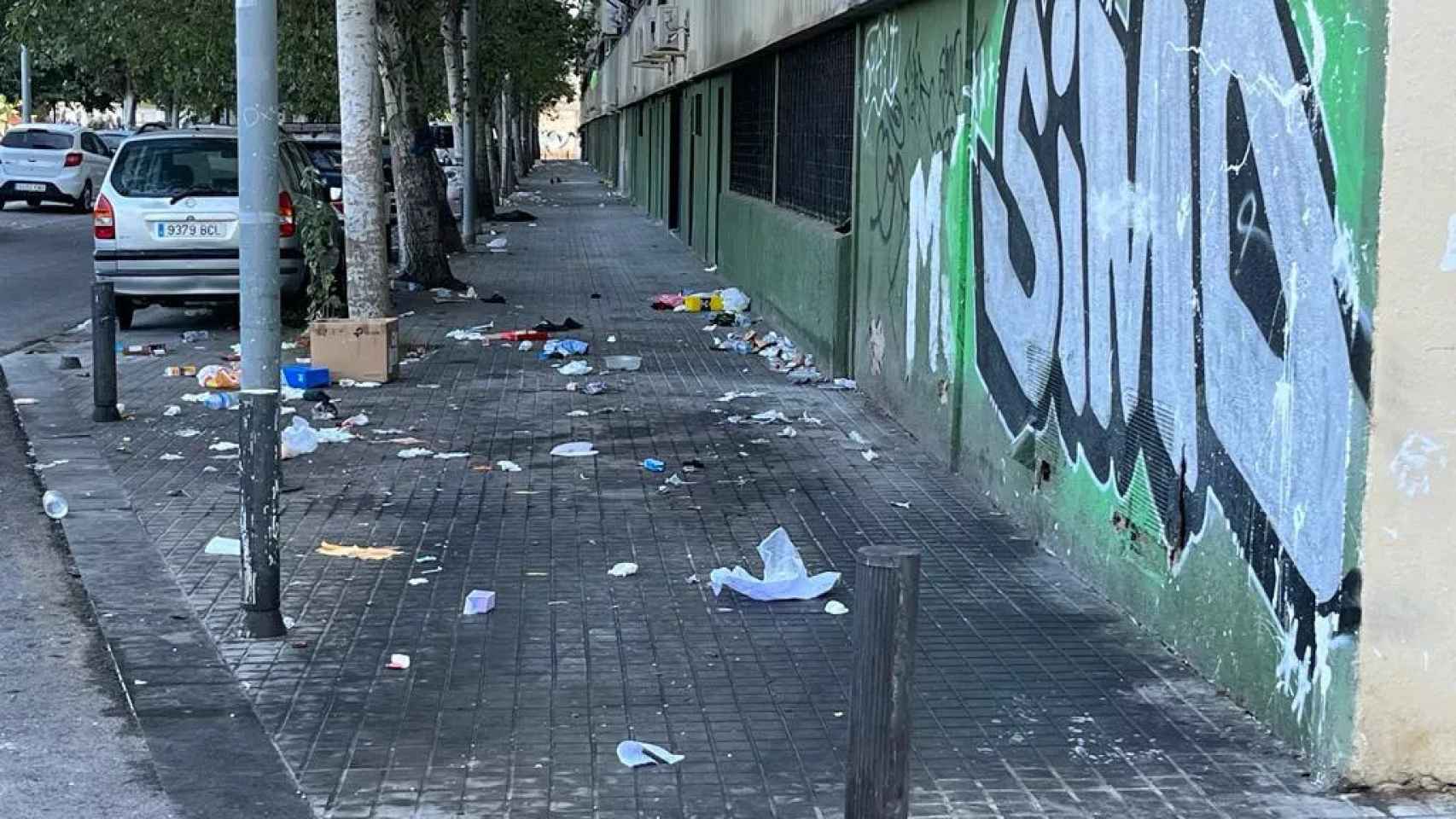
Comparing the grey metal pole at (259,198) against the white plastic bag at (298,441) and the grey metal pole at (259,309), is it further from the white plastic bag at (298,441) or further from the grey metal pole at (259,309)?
the white plastic bag at (298,441)

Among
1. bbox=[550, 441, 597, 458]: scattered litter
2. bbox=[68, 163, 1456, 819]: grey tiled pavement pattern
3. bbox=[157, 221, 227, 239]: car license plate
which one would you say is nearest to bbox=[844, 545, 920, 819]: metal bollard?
bbox=[68, 163, 1456, 819]: grey tiled pavement pattern

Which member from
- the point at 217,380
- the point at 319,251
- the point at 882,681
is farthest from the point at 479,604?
the point at 319,251

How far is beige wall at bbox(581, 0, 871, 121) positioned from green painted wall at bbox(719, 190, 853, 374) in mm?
1581

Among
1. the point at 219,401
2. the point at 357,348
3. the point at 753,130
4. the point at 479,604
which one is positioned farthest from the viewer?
the point at 753,130

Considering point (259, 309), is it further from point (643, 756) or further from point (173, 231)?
point (173, 231)

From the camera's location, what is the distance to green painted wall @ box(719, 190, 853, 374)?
13.3 metres

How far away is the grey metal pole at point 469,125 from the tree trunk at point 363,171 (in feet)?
39.7

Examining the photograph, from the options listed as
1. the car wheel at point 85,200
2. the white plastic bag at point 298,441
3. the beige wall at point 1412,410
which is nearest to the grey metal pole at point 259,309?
the white plastic bag at point 298,441

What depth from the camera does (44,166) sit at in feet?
117

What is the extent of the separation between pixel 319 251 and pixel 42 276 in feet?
30.0

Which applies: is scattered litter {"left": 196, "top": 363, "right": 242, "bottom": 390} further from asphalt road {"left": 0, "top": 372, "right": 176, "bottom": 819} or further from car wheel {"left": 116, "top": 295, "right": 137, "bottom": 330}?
asphalt road {"left": 0, "top": 372, "right": 176, "bottom": 819}

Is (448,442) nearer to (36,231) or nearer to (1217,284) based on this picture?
A: (1217,284)

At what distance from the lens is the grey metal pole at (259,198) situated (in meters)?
6.56

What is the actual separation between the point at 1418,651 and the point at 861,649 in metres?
1.78
